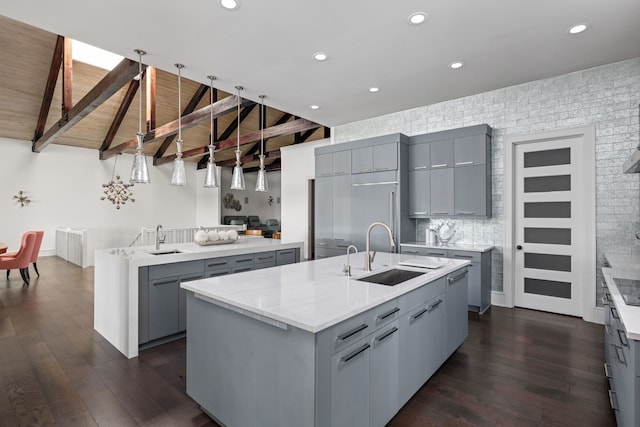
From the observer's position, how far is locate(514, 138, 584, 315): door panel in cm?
398

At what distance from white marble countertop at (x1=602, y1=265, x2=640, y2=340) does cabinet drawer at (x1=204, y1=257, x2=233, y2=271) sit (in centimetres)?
327

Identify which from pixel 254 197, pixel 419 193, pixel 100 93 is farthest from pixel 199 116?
pixel 254 197

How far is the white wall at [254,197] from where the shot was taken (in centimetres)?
1352

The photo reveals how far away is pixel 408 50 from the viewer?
10.9ft

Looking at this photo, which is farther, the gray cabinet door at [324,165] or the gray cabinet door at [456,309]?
the gray cabinet door at [324,165]

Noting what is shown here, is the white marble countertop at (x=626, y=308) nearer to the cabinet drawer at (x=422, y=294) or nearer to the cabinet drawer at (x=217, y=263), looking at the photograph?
the cabinet drawer at (x=422, y=294)

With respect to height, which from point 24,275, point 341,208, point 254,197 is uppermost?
point 254,197

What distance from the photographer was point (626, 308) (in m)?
1.44

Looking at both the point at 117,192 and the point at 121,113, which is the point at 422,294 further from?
the point at 117,192

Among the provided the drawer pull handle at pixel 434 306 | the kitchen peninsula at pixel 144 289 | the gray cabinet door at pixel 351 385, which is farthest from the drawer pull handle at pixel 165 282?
the drawer pull handle at pixel 434 306

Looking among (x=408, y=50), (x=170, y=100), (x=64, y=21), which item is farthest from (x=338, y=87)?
(x=170, y=100)

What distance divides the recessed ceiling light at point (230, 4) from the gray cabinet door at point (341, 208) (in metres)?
3.15

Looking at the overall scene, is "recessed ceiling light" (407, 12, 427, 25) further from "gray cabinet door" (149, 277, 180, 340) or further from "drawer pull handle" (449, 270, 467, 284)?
"gray cabinet door" (149, 277, 180, 340)

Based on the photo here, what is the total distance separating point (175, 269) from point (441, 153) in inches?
151
